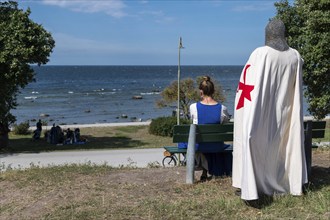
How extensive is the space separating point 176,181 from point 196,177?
423 millimetres

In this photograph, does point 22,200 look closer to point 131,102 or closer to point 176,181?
→ point 176,181

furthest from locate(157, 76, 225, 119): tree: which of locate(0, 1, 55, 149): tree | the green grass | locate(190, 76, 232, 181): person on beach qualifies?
locate(190, 76, 232, 181): person on beach

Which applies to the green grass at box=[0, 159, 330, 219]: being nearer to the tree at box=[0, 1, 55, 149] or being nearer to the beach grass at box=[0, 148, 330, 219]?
the beach grass at box=[0, 148, 330, 219]

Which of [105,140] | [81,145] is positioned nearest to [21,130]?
[105,140]

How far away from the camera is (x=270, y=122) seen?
17.4 ft

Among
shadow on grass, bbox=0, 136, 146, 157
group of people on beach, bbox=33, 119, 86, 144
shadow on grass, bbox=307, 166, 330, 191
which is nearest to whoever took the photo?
shadow on grass, bbox=307, 166, 330, 191

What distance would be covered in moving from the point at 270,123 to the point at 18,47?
45.6 ft

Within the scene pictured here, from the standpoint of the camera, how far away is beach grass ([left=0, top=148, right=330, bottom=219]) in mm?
5000

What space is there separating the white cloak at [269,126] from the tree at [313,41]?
751 cm

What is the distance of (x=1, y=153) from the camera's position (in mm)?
17516

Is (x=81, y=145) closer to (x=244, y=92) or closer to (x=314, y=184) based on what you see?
(x=314, y=184)

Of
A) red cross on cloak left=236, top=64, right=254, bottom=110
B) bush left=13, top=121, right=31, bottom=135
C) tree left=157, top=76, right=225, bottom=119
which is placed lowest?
bush left=13, top=121, right=31, bottom=135

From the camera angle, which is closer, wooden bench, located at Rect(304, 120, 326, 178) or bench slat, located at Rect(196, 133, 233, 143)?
bench slat, located at Rect(196, 133, 233, 143)

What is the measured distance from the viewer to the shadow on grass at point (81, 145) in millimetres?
19578
